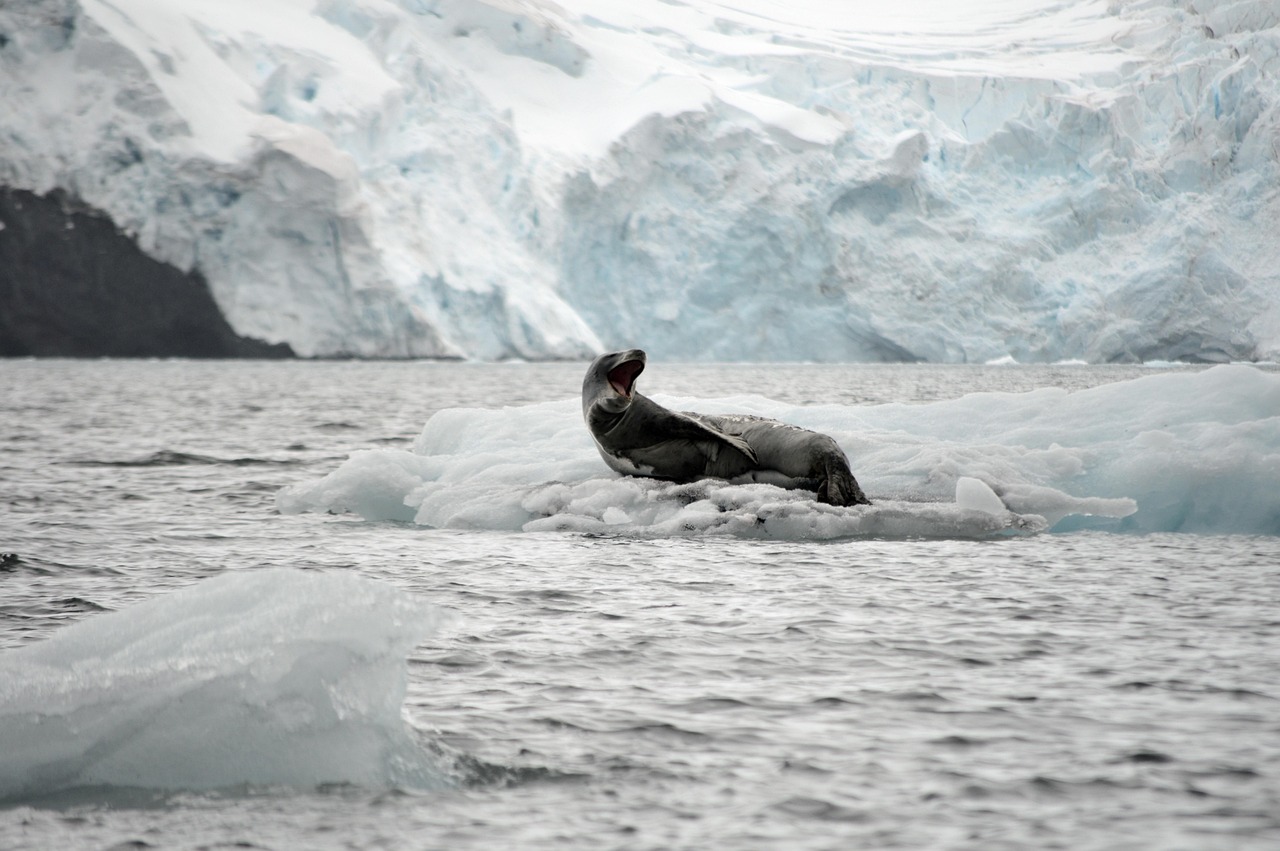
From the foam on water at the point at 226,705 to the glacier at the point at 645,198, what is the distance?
36.7m

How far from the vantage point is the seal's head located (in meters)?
7.32

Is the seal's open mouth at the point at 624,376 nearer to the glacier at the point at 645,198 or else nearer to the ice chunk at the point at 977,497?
the ice chunk at the point at 977,497

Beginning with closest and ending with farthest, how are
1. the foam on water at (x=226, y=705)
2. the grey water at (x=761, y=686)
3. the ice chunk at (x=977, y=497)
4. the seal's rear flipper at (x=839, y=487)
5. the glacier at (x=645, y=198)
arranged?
the grey water at (x=761, y=686) < the foam on water at (x=226, y=705) < the ice chunk at (x=977, y=497) < the seal's rear flipper at (x=839, y=487) < the glacier at (x=645, y=198)

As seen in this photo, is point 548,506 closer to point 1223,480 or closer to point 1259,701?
point 1223,480

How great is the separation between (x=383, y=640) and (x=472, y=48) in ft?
168

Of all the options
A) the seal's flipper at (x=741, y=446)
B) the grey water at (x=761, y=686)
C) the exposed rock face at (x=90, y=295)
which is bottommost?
the grey water at (x=761, y=686)

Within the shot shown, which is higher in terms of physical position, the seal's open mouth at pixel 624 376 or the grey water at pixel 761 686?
the seal's open mouth at pixel 624 376

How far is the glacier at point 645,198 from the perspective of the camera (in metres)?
37.8

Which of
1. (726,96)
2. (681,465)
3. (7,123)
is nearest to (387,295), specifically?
(7,123)

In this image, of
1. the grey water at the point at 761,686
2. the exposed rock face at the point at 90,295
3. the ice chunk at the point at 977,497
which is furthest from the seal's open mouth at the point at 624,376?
the exposed rock face at the point at 90,295

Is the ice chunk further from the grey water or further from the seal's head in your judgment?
the seal's head

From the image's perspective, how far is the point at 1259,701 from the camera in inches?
130

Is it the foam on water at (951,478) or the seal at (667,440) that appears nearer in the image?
the foam on water at (951,478)

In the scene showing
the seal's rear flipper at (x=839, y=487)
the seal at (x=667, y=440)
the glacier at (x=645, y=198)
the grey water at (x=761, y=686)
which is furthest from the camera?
the glacier at (x=645, y=198)
